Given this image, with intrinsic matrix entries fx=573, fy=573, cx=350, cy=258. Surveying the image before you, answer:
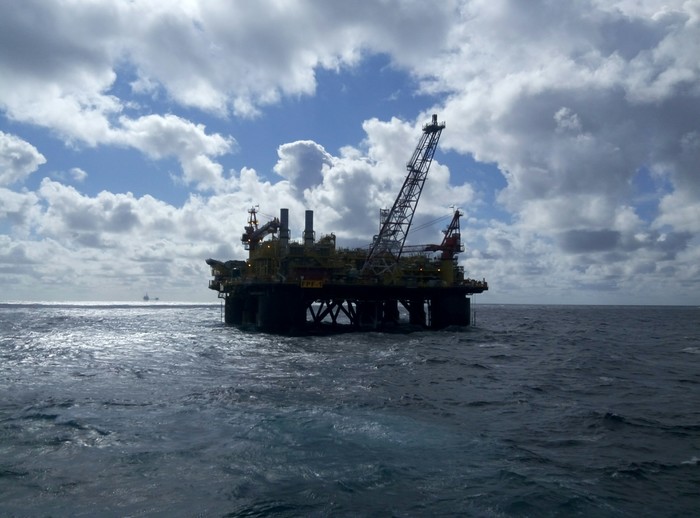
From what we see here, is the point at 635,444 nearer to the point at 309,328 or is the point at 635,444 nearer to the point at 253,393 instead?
the point at 253,393

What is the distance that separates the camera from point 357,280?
196 feet

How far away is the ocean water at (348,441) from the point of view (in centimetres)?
1034

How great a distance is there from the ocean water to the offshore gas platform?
28.2 meters

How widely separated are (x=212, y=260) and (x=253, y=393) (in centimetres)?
6235

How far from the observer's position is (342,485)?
→ 11.0m

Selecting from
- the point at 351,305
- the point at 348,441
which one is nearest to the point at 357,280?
the point at 351,305

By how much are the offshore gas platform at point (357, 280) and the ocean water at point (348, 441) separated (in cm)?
2816

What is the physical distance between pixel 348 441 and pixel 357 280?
45556 millimetres

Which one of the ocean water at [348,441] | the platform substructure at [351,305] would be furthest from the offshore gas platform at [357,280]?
the ocean water at [348,441]

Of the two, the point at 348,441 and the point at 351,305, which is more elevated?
the point at 351,305

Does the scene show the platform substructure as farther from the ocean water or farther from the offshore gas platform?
the ocean water

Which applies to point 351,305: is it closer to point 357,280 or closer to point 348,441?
point 357,280

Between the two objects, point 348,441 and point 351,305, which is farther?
point 351,305

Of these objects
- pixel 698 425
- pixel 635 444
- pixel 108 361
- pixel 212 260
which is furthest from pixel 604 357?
pixel 212 260
